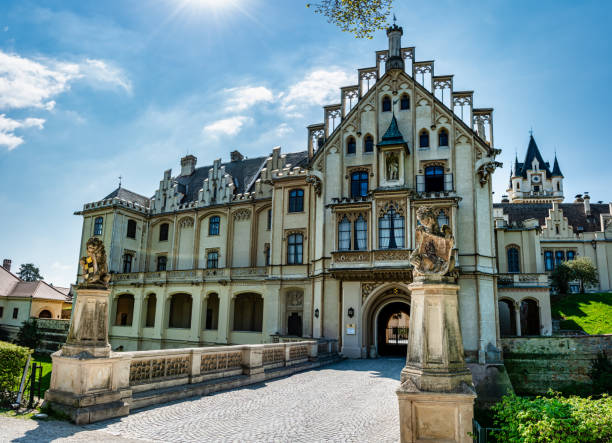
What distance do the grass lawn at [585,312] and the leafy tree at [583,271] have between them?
2235 millimetres

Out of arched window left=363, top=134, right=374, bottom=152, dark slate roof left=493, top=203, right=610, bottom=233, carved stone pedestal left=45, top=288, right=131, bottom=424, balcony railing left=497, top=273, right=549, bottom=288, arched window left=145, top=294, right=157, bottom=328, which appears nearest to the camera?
carved stone pedestal left=45, top=288, right=131, bottom=424

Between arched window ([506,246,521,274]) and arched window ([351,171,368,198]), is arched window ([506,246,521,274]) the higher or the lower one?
the lower one

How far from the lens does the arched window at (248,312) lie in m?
36.4

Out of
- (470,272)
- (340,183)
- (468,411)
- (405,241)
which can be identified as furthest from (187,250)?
(468,411)

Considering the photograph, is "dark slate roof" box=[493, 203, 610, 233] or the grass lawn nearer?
the grass lawn

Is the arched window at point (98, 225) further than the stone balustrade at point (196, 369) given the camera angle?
Yes

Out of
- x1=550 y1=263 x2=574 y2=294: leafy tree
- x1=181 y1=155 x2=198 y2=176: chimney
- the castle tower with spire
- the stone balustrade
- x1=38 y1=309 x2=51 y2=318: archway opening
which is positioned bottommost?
the stone balustrade

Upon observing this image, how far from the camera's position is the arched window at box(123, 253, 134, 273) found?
41.4 metres

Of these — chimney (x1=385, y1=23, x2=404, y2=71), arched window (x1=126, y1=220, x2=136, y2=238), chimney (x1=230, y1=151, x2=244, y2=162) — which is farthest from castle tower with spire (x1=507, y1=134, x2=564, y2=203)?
arched window (x1=126, y1=220, x2=136, y2=238)

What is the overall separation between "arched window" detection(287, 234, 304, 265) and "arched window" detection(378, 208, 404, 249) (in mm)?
6722

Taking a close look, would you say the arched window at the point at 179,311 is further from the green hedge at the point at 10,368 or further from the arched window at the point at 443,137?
the green hedge at the point at 10,368

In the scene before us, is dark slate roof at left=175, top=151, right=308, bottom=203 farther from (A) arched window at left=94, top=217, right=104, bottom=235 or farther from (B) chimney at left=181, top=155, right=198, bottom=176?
(A) arched window at left=94, top=217, right=104, bottom=235

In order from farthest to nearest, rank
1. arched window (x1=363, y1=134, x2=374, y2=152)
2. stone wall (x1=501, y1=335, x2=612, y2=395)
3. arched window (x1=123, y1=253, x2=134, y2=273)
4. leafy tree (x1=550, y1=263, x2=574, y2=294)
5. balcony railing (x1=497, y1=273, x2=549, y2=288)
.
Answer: leafy tree (x1=550, y1=263, x2=574, y2=294)
arched window (x1=123, y1=253, x2=134, y2=273)
balcony railing (x1=497, y1=273, x2=549, y2=288)
arched window (x1=363, y1=134, x2=374, y2=152)
stone wall (x1=501, y1=335, x2=612, y2=395)

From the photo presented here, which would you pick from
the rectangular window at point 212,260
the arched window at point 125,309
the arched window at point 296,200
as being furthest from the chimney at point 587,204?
the arched window at point 125,309
